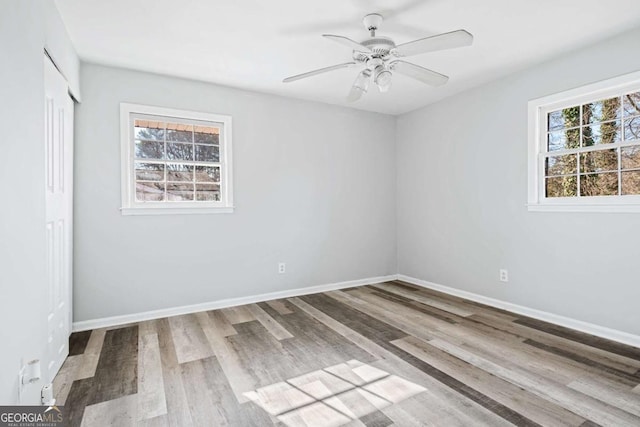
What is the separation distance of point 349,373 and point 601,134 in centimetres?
303

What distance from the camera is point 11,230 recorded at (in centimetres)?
143

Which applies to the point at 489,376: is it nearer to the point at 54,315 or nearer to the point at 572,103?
the point at 572,103

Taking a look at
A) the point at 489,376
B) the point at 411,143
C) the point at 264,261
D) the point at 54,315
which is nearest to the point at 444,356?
the point at 489,376

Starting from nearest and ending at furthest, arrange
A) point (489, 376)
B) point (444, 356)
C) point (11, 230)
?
point (11, 230) < point (489, 376) < point (444, 356)

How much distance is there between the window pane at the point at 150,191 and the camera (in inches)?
134

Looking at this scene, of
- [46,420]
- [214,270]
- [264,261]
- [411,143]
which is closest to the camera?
[46,420]

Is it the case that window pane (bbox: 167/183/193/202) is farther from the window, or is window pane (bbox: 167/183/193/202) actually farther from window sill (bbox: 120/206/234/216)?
window sill (bbox: 120/206/234/216)

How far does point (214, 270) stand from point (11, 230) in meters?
2.35

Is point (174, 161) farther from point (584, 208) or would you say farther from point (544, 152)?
point (584, 208)

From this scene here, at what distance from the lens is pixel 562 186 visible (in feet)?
10.5

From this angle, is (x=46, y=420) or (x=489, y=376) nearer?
(x=46, y=420)

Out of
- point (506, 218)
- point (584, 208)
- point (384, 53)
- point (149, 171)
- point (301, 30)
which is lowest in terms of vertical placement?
point (506, 218)

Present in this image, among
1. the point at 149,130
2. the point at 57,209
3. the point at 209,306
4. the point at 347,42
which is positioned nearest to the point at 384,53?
the point at 347,42

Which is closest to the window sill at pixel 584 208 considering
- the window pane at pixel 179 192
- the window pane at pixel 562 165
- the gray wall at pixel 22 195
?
the window pane at pixel 562 165
